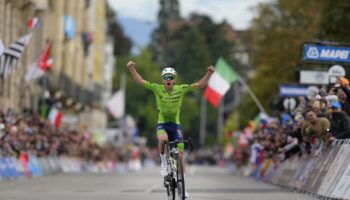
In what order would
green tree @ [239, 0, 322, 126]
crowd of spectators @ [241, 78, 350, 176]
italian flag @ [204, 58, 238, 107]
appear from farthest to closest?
green tree @ [239, 0, 322, 126]
italian flag @ [204, 58, 238, 107]
crowd of spectators @ [241, 78, 350, 176]

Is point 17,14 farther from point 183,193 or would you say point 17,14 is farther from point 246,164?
point 183,193

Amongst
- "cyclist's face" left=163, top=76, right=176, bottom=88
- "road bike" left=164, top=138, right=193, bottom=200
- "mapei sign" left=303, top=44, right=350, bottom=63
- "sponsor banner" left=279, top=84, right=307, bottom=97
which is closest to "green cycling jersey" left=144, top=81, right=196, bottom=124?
"cyclist's face" left=163, top=76, right=176, bottom=88

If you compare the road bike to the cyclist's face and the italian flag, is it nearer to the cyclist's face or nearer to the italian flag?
the cyclist's face

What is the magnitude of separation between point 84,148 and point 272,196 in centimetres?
4077

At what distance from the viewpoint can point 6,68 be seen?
41406 mm

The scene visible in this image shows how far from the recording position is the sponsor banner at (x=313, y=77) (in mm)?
39094

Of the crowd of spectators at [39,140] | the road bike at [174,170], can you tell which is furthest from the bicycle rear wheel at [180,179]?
the crowd of spectators at [39,140]

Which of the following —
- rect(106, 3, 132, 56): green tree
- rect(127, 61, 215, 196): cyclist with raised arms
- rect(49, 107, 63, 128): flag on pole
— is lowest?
rect(127, 61, 215, 196): cyclist with raised arms

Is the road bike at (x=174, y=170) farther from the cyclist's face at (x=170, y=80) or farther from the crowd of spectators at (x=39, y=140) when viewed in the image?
the crowd of spectators at (x=39, y=140)

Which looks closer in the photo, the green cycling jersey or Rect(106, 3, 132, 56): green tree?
the green cycling jersey

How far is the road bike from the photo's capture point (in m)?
21.2

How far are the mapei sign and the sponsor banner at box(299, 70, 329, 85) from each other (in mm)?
3957

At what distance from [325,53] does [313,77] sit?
4.60 m

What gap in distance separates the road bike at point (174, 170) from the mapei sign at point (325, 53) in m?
13.7
